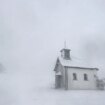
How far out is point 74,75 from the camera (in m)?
25.6

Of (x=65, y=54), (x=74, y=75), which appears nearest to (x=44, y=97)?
(x=74, y=75)

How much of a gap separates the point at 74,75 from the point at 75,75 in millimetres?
164

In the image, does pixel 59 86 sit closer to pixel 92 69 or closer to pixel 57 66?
pixel 57 66

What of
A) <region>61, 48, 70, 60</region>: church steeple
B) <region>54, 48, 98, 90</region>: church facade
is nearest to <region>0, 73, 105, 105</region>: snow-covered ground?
<region>54, 48, 98, 90</region>: church facade

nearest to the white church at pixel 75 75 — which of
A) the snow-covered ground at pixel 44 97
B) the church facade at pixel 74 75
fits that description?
the church facade at pixel 74 75

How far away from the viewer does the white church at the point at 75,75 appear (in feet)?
81.9

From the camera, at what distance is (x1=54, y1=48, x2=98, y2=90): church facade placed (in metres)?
25.0

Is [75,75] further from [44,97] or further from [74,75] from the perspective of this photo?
[44,97]

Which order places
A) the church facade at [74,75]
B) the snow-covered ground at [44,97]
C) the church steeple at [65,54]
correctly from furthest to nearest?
the church steeple at [65,54] < the church facade at [74,75] < the snow-covered ground at [44,97]

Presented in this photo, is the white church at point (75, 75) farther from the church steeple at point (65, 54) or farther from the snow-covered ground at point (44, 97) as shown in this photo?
the snow-covered ground at point (44, 97)

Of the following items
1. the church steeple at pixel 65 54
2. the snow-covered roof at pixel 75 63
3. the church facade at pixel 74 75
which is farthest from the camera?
the church steeple at pixel 65 54

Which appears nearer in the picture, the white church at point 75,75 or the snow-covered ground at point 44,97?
the snow-covered ground at point 44,97

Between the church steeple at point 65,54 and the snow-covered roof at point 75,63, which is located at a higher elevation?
the church steeple at point 65,54

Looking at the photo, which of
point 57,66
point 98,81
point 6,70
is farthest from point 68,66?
point 6,70
